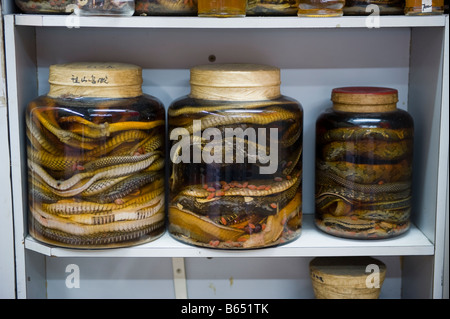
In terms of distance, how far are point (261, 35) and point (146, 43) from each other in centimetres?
28

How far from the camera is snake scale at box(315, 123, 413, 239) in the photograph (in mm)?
1325

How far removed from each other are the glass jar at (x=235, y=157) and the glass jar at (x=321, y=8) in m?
0.14

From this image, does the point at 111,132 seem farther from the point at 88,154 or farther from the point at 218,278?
the point at 218,278

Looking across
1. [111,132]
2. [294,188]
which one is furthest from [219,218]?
[111,132]

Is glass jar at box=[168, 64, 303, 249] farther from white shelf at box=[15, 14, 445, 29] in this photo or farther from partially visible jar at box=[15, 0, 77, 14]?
partially visible jar at box=[15, 0, 77, 14]

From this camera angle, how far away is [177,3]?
1.31 m

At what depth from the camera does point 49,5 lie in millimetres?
1292

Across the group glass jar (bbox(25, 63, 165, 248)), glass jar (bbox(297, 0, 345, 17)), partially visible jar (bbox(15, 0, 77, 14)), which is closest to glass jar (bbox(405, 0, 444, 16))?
glass jar (bbox(297, 0, 345, 17))

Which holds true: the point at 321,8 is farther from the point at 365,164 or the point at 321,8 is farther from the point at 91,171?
the point at 91,171

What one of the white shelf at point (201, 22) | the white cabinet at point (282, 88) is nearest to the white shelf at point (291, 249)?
the white cabinet at point (282, 88)

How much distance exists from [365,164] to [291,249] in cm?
24

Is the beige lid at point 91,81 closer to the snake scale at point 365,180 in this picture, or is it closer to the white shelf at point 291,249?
the white shelf at point 291,249

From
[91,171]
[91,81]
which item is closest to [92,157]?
→ [91,171]

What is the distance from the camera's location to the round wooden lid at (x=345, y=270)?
4.65 feet
